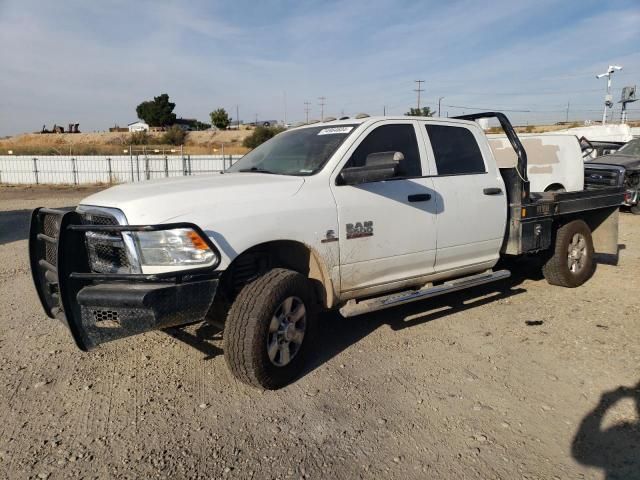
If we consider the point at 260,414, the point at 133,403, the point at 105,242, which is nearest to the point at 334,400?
the point at 260,414

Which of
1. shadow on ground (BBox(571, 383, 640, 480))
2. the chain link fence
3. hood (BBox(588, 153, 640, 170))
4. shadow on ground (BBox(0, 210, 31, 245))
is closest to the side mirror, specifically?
shadow on ground (BBox(571, 383, 640, 480))

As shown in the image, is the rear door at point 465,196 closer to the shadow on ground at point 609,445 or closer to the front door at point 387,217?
the front door at point 387,217

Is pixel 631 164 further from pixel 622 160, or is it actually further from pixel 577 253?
pixel 577 253

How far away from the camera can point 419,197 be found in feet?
14.5

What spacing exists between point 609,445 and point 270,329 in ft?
7.14

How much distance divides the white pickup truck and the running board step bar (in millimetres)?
16

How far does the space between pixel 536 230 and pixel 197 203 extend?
381cm

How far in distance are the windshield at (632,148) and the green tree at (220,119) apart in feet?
236

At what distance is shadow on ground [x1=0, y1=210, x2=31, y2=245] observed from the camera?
10074 mm

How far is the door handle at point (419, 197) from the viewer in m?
4.36

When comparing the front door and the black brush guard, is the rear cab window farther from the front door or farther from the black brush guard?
the black brush guard

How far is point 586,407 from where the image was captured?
3.40 meters

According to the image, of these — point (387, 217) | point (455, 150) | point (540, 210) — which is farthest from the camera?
point (540, 210)

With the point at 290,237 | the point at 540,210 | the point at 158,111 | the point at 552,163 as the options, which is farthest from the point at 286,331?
the point at 158,111
